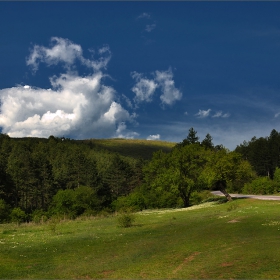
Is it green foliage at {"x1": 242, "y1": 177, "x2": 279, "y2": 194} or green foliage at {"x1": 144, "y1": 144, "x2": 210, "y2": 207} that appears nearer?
green foliage at {"x1": 144, "y1": 144, "x2": 210, "y2": 207}

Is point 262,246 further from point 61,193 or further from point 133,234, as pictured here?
point 61,193

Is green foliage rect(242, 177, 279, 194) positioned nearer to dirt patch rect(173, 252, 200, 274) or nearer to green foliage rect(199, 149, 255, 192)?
green foliage rect(199, 149, 255, 192)

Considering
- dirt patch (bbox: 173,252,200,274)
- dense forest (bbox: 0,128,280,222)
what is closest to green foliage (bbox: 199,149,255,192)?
dense forest (bbox: 0,128,280,222)

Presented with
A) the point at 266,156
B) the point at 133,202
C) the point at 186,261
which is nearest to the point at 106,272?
the point at 186,261

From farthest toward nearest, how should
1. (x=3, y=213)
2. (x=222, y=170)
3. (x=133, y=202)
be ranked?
(x=133, y=202)
(x=3, y=213)
(x=222, y=170)

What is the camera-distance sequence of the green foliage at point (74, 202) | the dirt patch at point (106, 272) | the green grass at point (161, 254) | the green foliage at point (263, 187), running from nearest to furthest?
the green grass at point (161, 254) → the dirt patch at point (106, 272) → the green foliage at point (74, 202) → the green foliage at point (263, 187)

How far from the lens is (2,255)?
2581cm

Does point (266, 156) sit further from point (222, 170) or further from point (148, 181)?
point (222, 170)

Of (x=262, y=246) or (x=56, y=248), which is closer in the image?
(x=262, y=246)

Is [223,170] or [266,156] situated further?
[266,156]

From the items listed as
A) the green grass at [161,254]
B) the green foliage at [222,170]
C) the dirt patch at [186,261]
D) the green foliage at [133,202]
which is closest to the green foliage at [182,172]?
the green foliage at [222,170]

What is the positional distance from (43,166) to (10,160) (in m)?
54.8

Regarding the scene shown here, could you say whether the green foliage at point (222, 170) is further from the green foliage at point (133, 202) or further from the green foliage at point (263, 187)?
the green foliage at point (133, 202)

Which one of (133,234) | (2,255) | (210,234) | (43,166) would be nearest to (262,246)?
(210,234)
